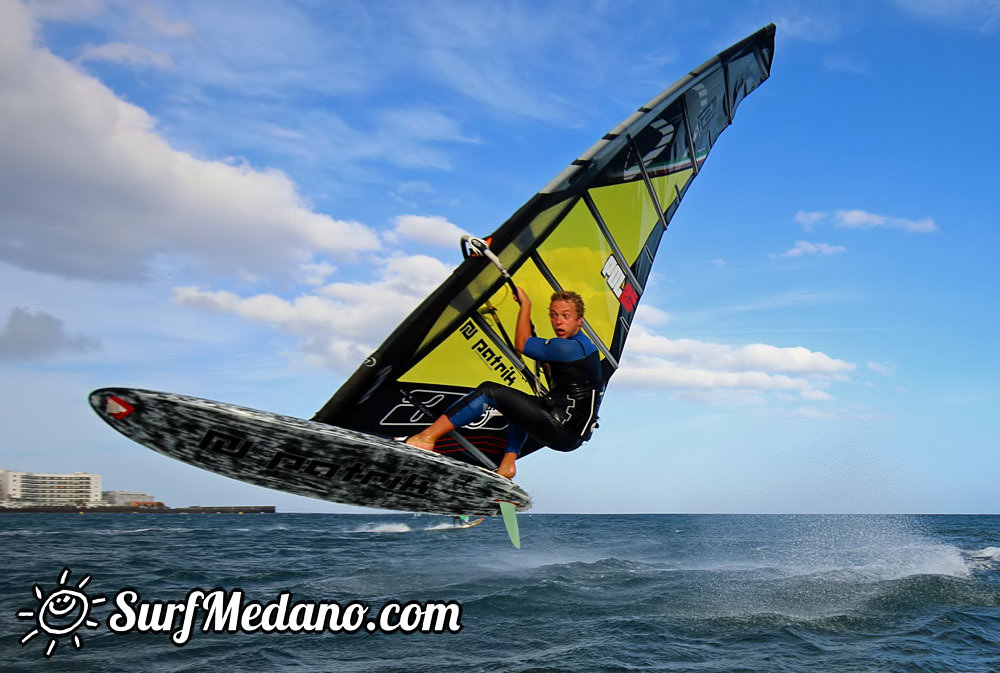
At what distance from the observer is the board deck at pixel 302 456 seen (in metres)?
3.55

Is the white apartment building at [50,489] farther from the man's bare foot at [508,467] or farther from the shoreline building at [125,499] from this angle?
the man's bare foot at [508,467]

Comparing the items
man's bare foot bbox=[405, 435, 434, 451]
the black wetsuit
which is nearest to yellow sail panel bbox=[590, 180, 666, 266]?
the black wetsuit

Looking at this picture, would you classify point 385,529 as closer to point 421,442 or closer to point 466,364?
point 466,364

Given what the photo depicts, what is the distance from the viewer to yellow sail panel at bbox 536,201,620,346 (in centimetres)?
449

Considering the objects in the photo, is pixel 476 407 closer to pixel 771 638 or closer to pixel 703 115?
pixel 703 115

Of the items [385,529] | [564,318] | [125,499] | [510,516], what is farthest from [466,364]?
[125,499]

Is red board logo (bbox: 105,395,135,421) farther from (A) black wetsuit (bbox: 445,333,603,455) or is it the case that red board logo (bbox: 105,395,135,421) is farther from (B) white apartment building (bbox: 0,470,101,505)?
(B) white apartment building (bbox: 0,470,101,505)

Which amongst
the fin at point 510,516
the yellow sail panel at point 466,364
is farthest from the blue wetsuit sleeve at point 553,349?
the fin at point 510,516

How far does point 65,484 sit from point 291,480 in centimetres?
14545

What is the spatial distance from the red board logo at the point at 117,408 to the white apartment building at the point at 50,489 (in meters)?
139

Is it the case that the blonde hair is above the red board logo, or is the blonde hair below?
above

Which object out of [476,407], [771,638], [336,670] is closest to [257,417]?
[476,407]

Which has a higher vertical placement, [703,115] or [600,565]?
[703,115]

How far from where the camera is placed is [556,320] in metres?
4.43
